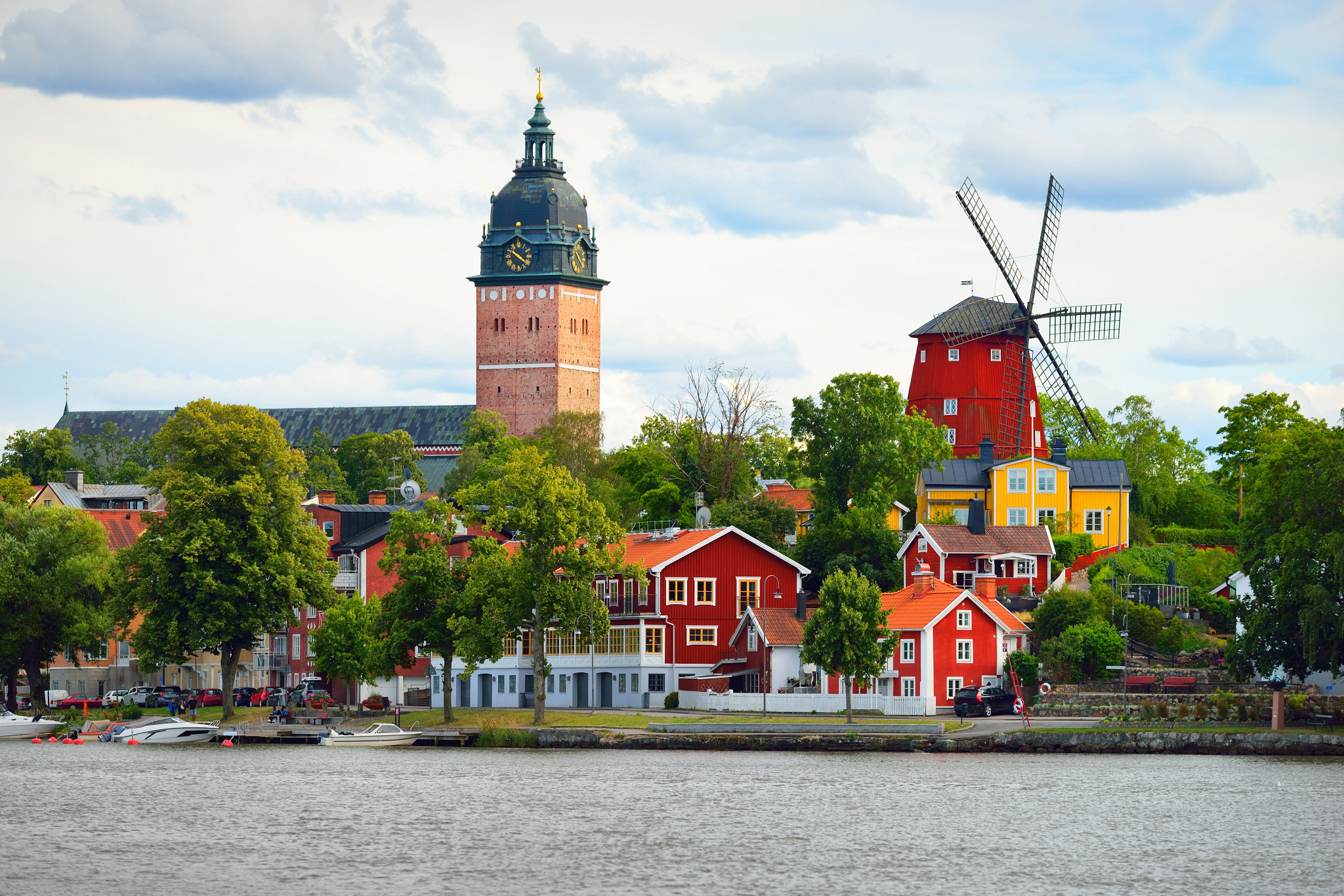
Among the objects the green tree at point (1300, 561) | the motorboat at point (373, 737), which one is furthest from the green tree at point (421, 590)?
the green tree at point (1300, 561)

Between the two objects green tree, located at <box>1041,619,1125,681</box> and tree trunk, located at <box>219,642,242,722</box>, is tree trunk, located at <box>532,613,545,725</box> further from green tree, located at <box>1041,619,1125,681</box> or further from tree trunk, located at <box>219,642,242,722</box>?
green tree, located at <box>1041,619,1125,681</box>

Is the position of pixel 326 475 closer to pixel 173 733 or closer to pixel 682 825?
pixel 173 733

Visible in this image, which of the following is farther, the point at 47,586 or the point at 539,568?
the point at 47,586

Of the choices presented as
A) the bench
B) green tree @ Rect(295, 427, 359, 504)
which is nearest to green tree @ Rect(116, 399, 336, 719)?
the bench

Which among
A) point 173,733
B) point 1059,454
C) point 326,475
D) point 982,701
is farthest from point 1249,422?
point 326,475

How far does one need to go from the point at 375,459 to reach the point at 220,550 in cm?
9050

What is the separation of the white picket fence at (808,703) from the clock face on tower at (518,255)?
11769 cm

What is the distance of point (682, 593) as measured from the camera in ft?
286

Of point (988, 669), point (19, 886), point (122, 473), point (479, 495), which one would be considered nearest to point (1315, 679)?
point (988, 669)

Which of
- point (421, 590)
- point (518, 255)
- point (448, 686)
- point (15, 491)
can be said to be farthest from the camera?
point (518, 255)

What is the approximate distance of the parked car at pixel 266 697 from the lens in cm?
9762

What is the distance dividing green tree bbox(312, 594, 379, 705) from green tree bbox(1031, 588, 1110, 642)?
31.5 meters

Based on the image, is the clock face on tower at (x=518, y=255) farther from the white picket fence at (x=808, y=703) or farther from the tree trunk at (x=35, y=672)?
the white picket fence at (x=808, y=703)

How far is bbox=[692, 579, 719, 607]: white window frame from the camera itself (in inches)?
3433
